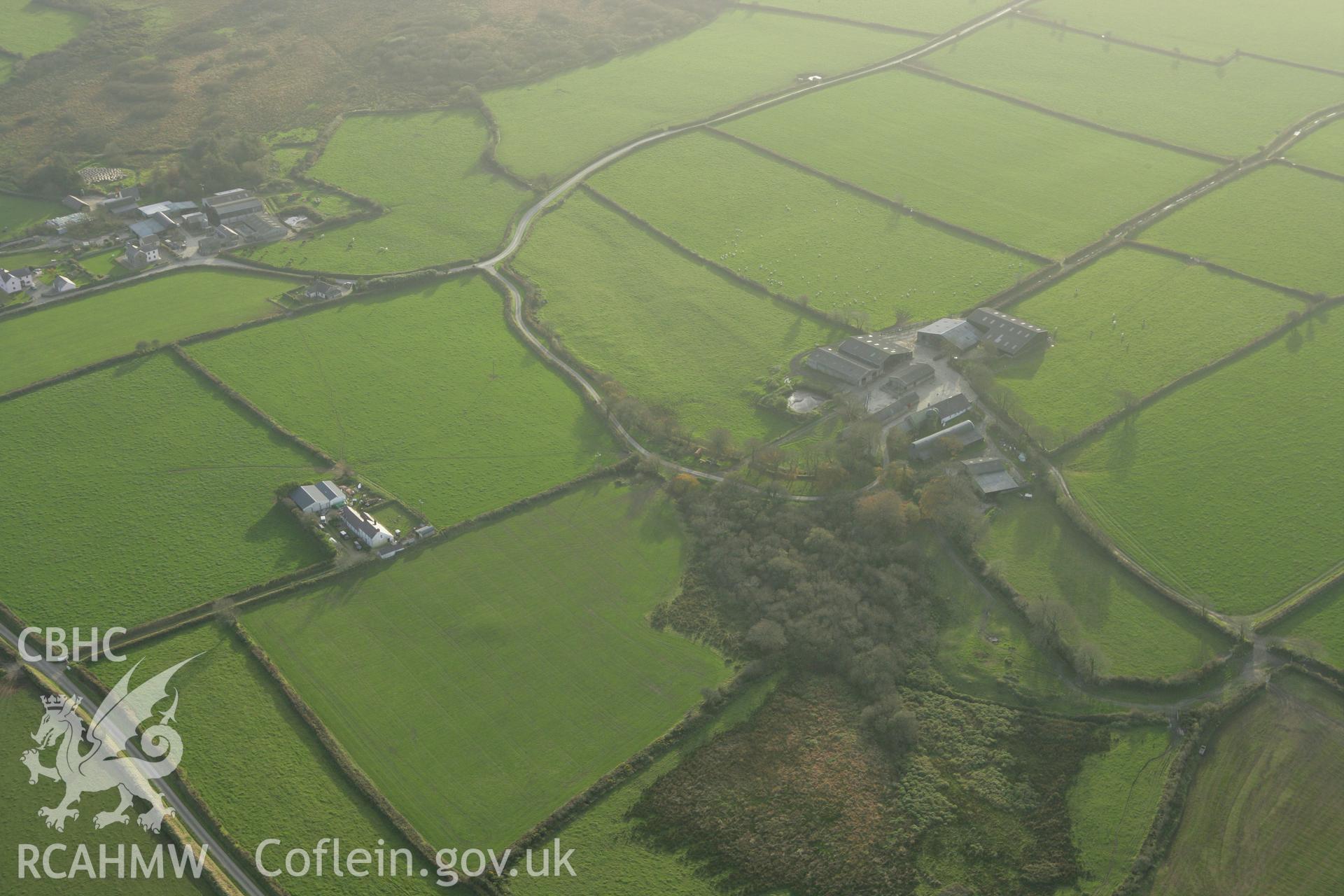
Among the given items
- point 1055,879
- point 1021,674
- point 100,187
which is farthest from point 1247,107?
point 100,187

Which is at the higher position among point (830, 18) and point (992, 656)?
point (830, 18)

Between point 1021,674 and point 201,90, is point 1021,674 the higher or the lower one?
the lower one

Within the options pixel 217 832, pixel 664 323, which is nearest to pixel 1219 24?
pixel 664 323

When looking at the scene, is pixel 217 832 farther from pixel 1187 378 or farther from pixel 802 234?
pixel 802 234

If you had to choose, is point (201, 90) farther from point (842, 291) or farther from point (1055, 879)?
point (1055, 879)

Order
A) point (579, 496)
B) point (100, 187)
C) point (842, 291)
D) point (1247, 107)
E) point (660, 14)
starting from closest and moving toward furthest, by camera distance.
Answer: point (579, 496) → point (842, 291) → point (100, 187) → point (1247, 107) → point (660, 14)

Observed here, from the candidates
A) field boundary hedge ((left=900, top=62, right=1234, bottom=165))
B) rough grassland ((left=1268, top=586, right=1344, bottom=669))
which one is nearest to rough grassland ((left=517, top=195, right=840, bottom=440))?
rough grassland ((left=1268, top=586, right=1344, bottom=669))
